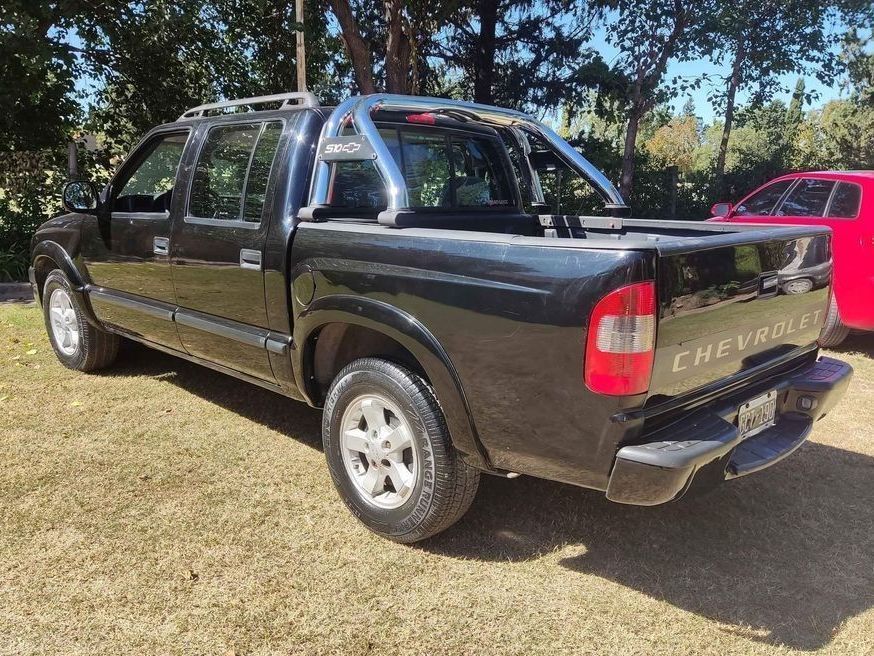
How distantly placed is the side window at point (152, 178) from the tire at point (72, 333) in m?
0.87

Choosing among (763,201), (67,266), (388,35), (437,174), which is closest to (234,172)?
(437,174)

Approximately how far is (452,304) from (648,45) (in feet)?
38.4

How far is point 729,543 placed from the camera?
3.07 meters

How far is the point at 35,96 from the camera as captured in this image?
10.0 m

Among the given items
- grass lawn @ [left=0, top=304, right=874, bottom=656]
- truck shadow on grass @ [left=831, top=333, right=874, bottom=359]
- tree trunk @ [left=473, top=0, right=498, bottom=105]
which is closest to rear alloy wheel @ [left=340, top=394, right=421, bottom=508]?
grass lawn @ [left=0, top=304, right=874, bottom=656]

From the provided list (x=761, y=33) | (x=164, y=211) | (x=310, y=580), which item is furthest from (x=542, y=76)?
(x=310, y=580)

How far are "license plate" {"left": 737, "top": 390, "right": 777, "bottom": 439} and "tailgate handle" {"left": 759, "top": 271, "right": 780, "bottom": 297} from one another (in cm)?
42

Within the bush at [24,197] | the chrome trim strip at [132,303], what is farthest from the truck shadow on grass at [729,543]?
the bush at [24,197]

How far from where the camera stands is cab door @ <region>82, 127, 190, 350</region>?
4.19m

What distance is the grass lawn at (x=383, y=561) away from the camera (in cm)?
246

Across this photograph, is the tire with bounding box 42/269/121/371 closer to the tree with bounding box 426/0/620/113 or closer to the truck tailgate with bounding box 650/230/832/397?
the truck tailgate with bounding box 650/230/832/397

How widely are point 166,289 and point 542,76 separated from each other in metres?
10.1

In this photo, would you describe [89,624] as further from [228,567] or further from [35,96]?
[35,96]

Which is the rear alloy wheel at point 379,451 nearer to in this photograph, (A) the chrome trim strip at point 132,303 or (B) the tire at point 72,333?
(A) the chrome trim strip at point 132,303
